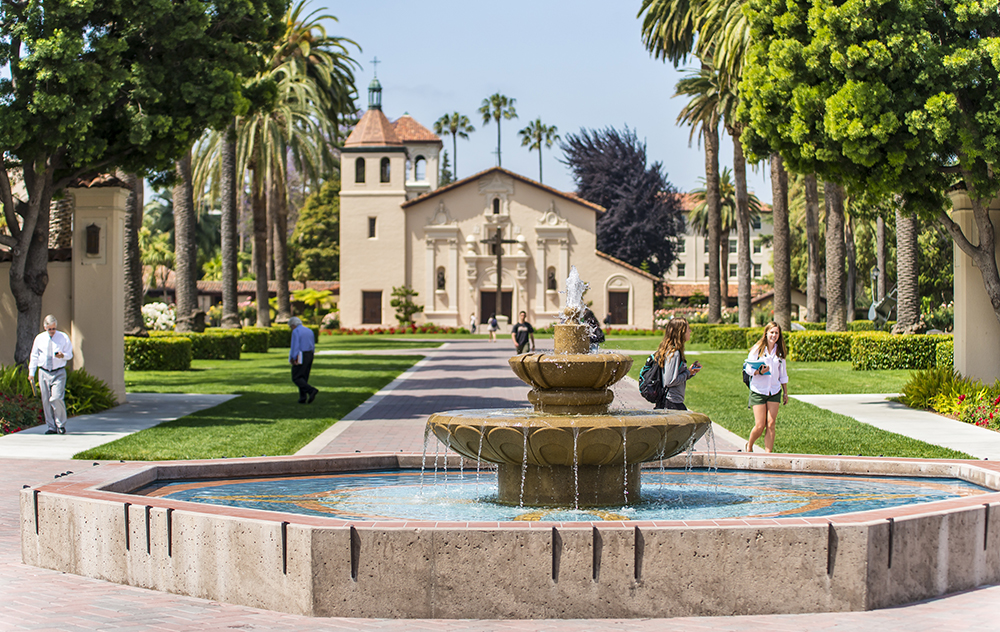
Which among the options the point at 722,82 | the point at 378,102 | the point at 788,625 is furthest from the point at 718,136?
the point at 788,625

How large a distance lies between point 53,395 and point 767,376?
9677 mm

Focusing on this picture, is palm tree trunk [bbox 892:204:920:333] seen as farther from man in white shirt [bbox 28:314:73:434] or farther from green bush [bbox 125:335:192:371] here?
man in white shirt [bbox 28:314:73:434]

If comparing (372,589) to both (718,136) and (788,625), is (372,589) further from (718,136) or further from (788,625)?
(718,136)

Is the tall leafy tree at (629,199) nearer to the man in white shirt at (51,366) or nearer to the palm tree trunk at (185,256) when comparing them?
the palm tree trunk at (185,256)

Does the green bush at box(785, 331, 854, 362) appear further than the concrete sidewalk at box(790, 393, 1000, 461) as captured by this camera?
Yes

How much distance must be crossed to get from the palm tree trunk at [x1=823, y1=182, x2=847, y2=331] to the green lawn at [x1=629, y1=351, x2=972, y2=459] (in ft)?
9.07

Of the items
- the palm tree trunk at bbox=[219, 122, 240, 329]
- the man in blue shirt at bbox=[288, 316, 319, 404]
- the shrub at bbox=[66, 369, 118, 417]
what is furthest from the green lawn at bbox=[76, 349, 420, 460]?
the palm tree trunk at bbox=[219, 122, 240, 329]

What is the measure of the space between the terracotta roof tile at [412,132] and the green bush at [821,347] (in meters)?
48.9

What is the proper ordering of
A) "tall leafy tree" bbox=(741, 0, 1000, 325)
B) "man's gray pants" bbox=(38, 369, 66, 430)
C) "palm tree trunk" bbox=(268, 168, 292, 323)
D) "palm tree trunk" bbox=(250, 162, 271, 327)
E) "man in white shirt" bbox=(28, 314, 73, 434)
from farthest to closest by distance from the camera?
1. "palm tree trunk" bbox=(268, 168, 292, 323)
2. "palm tree trunk" bbox=(250, 162, 271, 327)
3. "tall leafy tree" bbox=(741, 0, 1000, 325)
4. "man's gray pants" bbox=(38, 369, 66, 430)
5. "man in white shirt" bbox=(28, 314, 73, 434)

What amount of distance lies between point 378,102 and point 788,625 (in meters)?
68.0

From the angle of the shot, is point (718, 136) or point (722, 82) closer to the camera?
point (722, 82)

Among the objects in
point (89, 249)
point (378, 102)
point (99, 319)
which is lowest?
point (99, 319)

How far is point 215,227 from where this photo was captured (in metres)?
86.7

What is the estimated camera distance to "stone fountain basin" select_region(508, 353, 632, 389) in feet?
24.9
